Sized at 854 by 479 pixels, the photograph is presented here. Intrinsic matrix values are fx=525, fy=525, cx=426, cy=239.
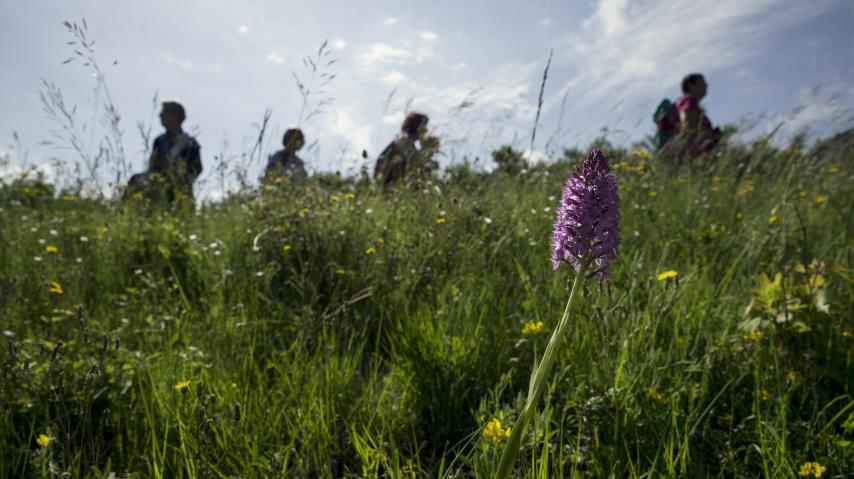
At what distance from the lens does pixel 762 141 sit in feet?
15.5

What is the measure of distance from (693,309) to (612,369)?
59 cm

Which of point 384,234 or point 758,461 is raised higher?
point 384,234

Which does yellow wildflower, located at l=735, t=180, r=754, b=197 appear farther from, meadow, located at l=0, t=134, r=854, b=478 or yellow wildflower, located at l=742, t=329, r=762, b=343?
yellow wildflower, located at l=742, t=329, r=762, b=343

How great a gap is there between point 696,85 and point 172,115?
6.86 m

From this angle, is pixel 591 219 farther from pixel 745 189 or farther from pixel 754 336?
pixel 745 189

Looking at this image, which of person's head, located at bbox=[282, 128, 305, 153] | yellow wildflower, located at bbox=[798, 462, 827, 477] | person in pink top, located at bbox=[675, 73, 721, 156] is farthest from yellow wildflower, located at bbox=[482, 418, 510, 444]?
person in pink top, located at bbox=[675, 73, 721, 156]

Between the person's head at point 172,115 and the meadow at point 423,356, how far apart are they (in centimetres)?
358

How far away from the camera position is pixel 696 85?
7008 millimetres

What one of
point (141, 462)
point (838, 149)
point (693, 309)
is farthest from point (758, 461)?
point (838, 149)

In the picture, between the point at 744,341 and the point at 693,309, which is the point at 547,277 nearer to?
the point at 693,309

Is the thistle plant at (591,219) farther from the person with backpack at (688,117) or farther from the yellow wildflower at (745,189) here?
the person with backpack at (688,117)

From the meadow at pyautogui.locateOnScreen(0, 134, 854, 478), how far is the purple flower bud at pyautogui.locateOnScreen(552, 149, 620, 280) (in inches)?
18.8

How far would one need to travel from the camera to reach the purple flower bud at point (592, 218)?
92cm

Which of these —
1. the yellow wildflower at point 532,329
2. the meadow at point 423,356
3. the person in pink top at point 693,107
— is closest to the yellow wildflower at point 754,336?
the meadow at point 423,356
